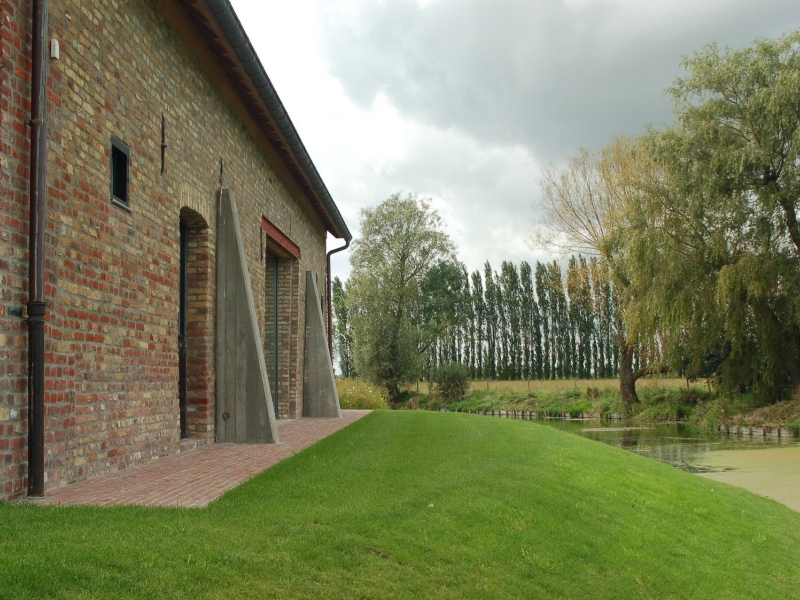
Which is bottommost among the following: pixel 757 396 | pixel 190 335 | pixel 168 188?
pixel 757 396

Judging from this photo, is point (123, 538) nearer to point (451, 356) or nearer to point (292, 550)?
point (292, 550)

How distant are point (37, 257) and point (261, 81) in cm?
485

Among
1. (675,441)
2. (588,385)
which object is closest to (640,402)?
(588,385)

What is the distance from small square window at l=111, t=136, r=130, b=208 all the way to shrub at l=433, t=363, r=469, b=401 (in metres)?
27.9

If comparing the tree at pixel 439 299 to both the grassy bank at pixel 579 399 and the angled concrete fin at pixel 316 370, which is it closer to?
the grassy bank at pixel 579 399

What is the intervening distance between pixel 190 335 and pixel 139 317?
1909 mm

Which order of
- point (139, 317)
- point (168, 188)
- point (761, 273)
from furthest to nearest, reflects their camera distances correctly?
point (761, 273) → point (168, 188) → point (139, 317)

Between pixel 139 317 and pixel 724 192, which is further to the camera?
pixel 724 192

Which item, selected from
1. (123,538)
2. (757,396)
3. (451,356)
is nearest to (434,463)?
(123,538)

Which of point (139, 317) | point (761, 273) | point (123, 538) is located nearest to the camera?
point (123, 538)

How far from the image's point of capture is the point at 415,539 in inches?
158

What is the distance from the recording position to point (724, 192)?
717 inches

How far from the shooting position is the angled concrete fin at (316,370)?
14.1m

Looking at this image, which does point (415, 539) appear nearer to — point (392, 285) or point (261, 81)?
point (261, 81)
